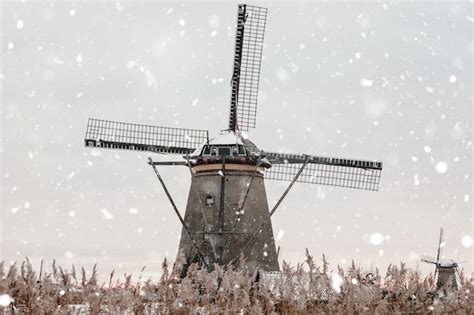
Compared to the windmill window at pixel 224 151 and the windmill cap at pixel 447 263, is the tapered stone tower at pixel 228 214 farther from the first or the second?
the windmill cap at pixel 447 263

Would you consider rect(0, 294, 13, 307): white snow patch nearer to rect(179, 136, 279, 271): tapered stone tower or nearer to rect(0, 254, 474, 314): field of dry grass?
rect(0, 254, 474, 314): field of dry grass

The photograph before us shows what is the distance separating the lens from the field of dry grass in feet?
22.8

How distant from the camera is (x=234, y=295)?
7590 millimetres

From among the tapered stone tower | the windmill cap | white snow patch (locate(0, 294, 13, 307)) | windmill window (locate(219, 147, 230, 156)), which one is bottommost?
white snow patch (locate(0, 294, 13, 307))

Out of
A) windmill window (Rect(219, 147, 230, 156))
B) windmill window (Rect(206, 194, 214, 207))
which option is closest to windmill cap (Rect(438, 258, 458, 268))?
windmill window (Rect(206, 194, 214, 207))

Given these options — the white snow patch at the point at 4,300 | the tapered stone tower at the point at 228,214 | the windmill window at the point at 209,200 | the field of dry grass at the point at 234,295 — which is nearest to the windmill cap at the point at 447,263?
the tapered stone tower at the point at 228,214

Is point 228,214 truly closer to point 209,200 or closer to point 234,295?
point 209,200

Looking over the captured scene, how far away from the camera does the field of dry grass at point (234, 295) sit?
6957mm

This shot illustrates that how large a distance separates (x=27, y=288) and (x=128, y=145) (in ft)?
62.7

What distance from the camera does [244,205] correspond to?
2338 cm

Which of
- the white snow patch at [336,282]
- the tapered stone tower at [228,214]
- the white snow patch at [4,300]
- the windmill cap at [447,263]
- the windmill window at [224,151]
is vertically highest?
the windmill window at [224,151]

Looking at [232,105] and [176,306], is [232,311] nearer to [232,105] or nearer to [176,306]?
[176,306]

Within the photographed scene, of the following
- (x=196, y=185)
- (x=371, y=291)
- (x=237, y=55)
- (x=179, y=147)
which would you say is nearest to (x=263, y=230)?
(x=196, y=185)

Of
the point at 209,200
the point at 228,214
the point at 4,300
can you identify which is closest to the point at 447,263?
the point at 228,214
